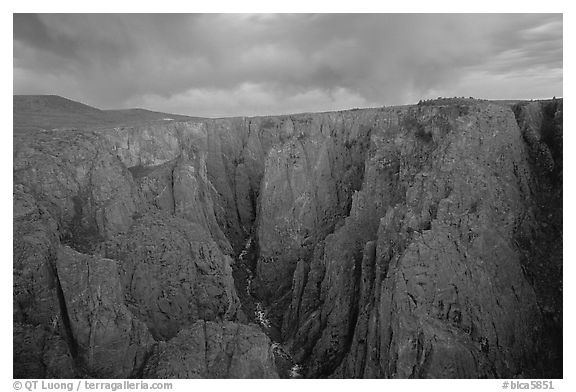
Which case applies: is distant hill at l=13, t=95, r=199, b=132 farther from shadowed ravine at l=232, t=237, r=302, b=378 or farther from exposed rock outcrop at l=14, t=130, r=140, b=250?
shadowed ravine at l=232, t=237, r=302, b=378

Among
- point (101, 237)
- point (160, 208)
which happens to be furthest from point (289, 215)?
point (101, 237)

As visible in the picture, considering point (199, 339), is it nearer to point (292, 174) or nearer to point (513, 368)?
point (513, 368)

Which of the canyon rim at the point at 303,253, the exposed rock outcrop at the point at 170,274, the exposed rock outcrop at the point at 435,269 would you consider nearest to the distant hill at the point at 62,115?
the canyon rim at the point at 303,253

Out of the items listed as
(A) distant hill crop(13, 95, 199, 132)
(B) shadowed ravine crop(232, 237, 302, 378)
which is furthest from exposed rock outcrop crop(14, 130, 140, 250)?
(B) shadowed ravine crop(232, 237, 302, 378)

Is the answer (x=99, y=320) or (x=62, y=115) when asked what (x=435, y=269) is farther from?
(x=62, y=115)

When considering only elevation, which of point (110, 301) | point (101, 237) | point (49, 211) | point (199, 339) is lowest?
point (199, 339)

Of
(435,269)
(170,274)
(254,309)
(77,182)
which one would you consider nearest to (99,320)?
(170,274)
